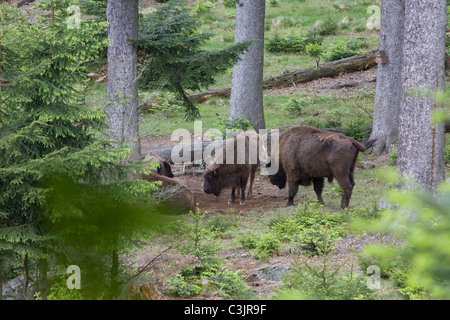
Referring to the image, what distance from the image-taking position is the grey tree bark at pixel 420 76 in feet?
27.5

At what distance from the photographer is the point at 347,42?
2588 centimetres

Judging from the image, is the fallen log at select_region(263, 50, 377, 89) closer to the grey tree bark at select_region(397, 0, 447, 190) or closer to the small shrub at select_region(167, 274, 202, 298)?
the grey tree bark at select_region(397, 0, 447, 190)

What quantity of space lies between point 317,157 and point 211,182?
10.3 feet

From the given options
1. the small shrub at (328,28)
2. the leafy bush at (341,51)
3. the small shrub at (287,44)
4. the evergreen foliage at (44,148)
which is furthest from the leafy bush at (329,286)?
the small shrub at (328,28)

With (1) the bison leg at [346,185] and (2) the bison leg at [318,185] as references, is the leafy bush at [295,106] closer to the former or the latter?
(2) the bison leg at [318,185]

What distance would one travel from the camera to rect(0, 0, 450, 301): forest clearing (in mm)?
3650

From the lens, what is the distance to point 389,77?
16.1 metres

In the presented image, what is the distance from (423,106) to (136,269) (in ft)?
17.0

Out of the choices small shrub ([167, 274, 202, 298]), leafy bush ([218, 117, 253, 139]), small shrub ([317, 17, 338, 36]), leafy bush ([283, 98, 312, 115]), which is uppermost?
small shrub ([317, 17, 338, 36])

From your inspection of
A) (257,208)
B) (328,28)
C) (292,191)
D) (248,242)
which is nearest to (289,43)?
(328,28)

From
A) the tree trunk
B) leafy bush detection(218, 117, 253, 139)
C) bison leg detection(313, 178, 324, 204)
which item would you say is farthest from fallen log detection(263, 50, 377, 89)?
the tree trunk

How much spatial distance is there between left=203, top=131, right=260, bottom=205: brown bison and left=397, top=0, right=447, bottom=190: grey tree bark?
230 inches
